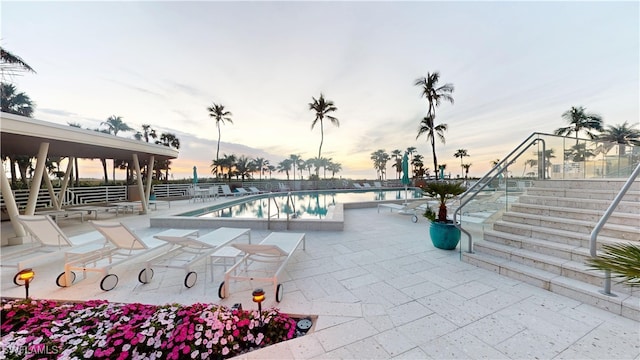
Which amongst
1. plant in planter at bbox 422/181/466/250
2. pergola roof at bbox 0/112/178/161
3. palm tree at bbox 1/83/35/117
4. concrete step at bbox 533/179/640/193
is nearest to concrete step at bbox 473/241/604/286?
plant in planter at bbox 422/181/466/250

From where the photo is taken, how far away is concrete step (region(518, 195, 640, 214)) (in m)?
3.34

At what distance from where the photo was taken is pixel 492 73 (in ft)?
30.0

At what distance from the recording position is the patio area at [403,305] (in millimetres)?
1780

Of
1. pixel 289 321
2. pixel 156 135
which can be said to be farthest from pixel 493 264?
pixel 156 135

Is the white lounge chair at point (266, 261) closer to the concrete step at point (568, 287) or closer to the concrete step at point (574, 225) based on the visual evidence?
the concrete step at point (568, 287)

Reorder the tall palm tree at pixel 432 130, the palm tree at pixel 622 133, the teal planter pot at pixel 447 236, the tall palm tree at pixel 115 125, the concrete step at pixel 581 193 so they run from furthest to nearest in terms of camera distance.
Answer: the tall palm tree at pixel 115 125, the palm tree at pixel 622 133, the tall palm tree at pixel 432 130, the teal planter pot at pixel 447 236, the concrete step at pixel 581 193

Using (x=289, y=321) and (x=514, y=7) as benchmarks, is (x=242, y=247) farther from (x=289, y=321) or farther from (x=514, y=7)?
(x=514, y=7)

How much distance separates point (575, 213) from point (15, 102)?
27317mm

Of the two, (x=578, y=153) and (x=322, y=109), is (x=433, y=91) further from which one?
(x=578, y=153)

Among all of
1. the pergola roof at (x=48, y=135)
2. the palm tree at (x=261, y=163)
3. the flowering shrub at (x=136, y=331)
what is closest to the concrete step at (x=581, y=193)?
the flowering shrub at (x=136, y=331)

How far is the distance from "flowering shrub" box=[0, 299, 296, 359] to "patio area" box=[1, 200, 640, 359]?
0.24 meters

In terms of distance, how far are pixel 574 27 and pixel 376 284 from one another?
33.0 feet

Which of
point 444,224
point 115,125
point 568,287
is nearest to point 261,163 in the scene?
point 115,125

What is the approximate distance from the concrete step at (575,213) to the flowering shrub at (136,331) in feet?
15.5
